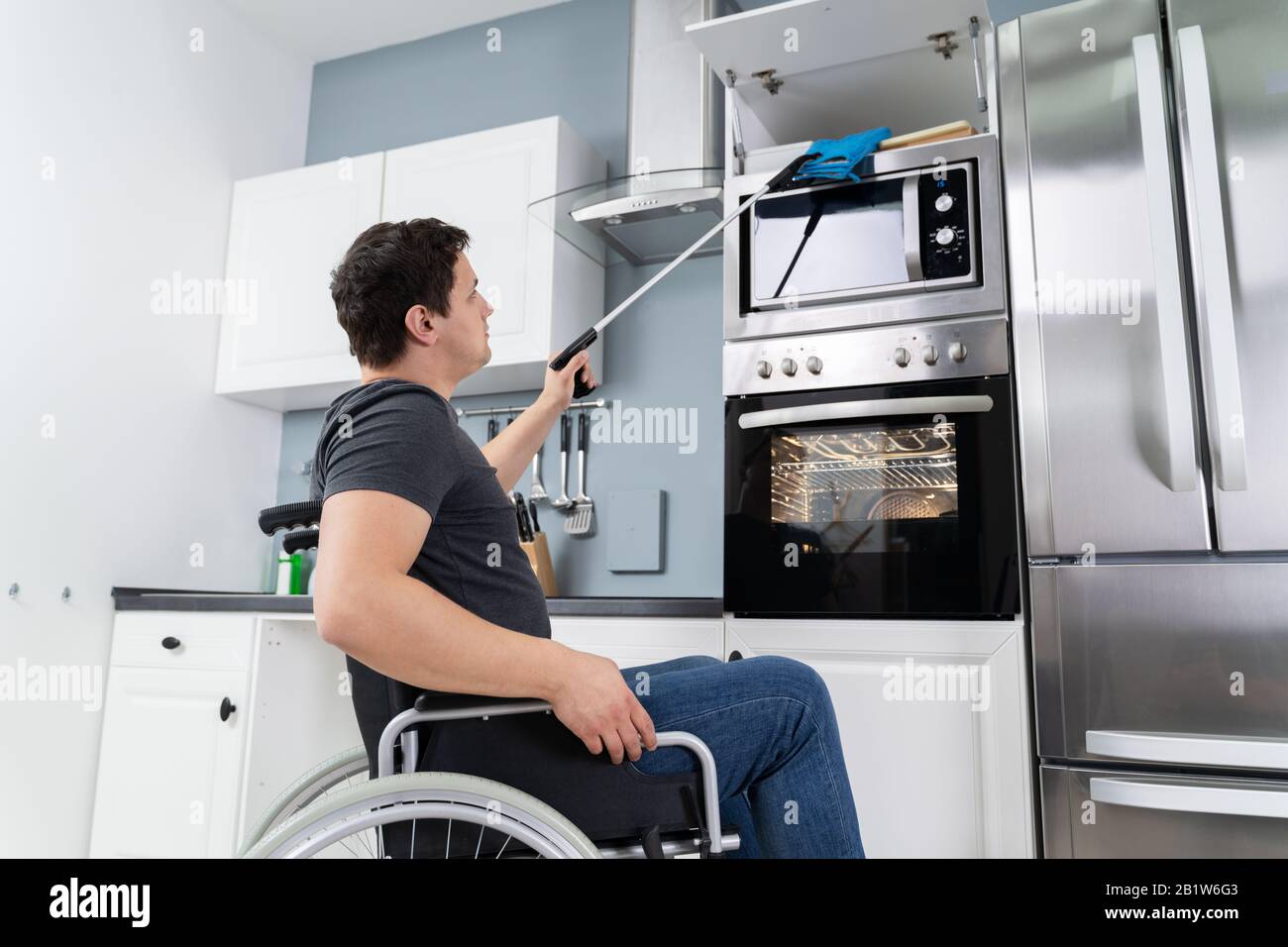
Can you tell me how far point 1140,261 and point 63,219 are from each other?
8.30 ft

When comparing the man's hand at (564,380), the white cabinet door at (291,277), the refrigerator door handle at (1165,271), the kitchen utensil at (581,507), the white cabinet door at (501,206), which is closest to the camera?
the refrigerator door handle at (1165,271)

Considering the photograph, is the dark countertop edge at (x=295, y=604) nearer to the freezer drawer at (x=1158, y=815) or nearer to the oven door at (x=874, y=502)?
the oven door at (x=874, y=502)

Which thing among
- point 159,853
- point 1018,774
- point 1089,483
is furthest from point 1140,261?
point 159,853

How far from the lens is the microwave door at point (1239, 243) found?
1536 mm

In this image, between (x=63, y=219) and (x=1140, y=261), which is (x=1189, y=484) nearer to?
(x=1140, y=261)

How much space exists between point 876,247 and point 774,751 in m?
1.12

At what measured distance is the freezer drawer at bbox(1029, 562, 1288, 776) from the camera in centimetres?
150

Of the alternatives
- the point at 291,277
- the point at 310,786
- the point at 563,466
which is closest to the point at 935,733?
the point at 310,786

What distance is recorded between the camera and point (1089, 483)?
166 cm

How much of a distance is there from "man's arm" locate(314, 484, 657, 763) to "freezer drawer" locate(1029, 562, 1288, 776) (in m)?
0.90

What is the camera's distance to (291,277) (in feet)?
9.34

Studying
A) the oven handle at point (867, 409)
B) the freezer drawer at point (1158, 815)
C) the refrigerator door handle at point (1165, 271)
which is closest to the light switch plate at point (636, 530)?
the oven handle at point (867, 409)

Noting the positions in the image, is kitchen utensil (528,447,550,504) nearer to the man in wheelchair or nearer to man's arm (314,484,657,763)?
the man in wheelchair

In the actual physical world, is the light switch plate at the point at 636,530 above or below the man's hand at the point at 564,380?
below
